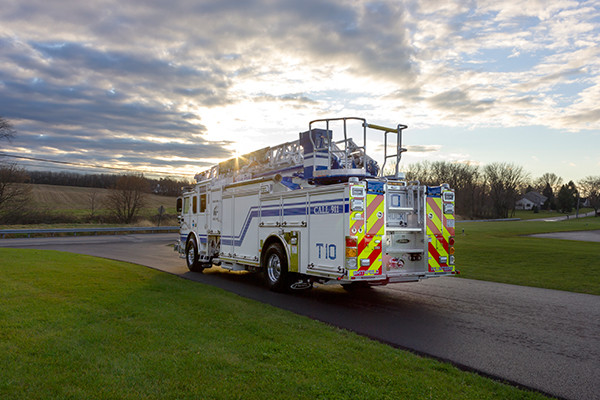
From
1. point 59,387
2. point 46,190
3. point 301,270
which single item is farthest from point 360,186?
point 46,190

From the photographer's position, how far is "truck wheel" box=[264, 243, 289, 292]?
955 cm

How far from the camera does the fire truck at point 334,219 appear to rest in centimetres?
793

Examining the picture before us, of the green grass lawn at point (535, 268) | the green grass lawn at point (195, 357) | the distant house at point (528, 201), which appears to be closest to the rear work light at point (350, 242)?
the green grass lawn at point (195, 357)

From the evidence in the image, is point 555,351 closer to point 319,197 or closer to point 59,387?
point 319,197

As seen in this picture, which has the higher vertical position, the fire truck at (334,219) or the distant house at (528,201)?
the distant house at (528,201)

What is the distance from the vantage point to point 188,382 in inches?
159

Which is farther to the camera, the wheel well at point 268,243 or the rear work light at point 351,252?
the wheel well at point 268,243

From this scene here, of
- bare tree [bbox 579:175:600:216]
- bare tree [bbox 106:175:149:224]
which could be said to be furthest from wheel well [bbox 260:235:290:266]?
bare tree [bbox 579:175:600:216]

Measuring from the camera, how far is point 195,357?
470 centimetres

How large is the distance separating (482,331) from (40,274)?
31.8 ft

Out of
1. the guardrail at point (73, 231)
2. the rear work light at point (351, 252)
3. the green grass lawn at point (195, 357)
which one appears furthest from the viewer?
the guardrail at point (73, 231)

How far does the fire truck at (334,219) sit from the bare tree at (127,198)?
46263 mm

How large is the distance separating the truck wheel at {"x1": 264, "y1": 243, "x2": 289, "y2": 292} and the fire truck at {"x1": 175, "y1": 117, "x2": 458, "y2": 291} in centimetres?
2

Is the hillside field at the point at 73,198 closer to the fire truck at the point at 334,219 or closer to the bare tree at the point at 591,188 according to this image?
the fire truck at the point at 334,219
